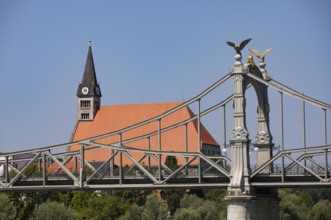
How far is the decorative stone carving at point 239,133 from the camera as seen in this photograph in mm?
92000

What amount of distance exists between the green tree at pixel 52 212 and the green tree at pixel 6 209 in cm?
314

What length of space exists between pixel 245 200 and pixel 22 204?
68997 mm

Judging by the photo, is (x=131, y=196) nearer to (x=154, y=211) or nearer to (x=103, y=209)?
(x=103, y=209)

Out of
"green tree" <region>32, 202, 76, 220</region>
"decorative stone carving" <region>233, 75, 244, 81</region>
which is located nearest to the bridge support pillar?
"decorative stone carving" <region>233, 75, 244, 81</region>

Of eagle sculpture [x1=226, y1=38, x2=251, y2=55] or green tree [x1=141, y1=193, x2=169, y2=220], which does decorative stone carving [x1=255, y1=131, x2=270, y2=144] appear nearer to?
eagle sculpture [x1=226, y1=38, x2=251, y2=55]

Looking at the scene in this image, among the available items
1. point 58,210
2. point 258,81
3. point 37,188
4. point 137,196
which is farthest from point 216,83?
point 137,196

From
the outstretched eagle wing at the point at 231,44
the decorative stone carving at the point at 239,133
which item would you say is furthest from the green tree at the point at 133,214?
the outstretched eagle wing at the point at 231,44

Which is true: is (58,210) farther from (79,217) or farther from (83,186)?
(83,186)

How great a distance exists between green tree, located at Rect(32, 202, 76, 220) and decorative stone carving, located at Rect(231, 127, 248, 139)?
57.4 metres

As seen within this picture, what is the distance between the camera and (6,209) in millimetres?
145375

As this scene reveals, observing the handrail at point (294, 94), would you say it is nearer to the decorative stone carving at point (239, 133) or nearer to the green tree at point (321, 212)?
the decorative stone carving at point (239, 133)

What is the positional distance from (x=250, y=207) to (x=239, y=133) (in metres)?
6.18

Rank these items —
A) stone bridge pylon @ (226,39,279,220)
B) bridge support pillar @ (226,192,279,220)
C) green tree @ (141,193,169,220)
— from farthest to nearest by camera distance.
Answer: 1. green tree @ (141,193,169,220)
2. stone bridge pylon @ (226,39,279,220)
3. bridge support pillar @ (226,192,279,220)

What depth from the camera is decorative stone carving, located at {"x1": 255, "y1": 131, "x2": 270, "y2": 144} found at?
97.8m
